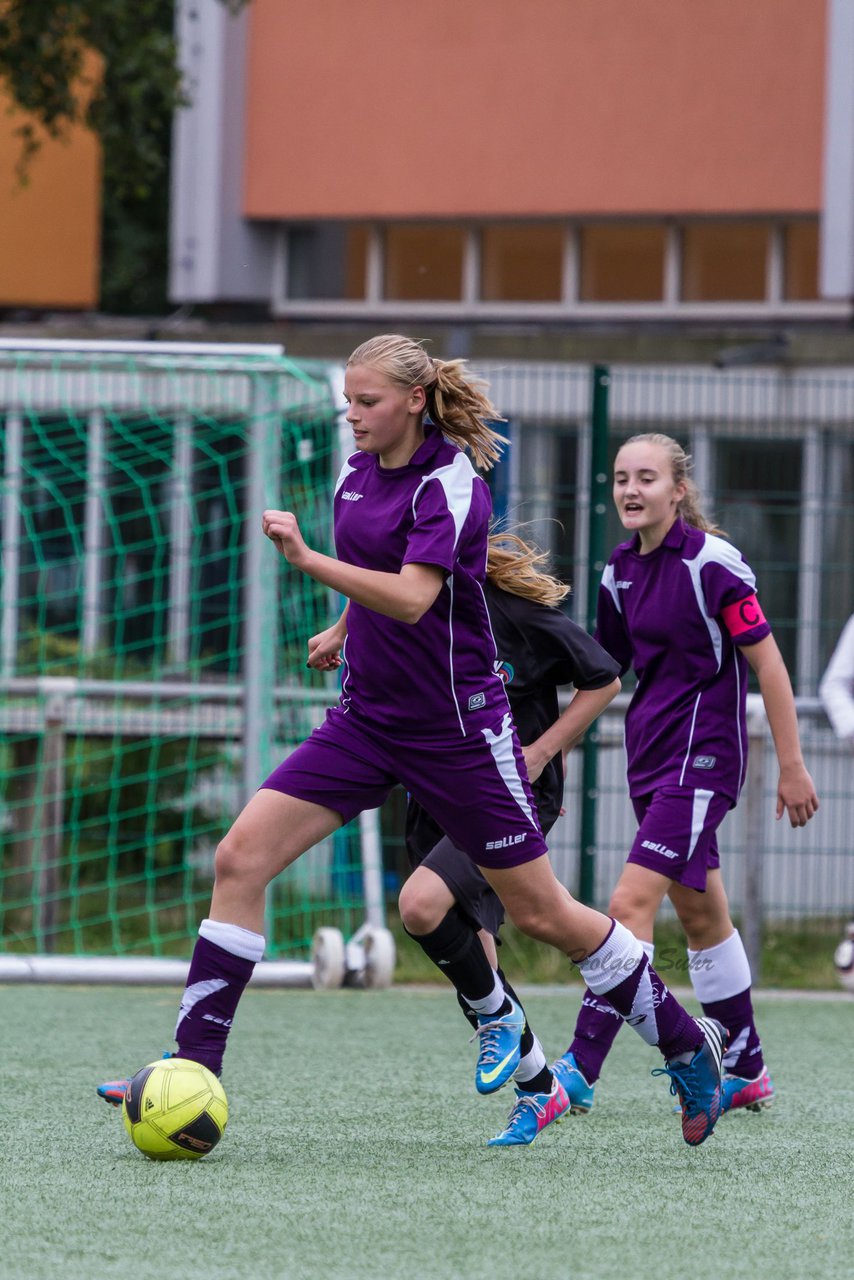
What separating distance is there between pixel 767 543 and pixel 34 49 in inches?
234

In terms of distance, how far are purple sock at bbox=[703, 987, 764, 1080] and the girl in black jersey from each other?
563 mm

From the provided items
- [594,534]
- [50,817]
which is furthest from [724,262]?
[50,817]

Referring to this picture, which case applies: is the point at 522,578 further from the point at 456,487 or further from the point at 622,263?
the point at 622,263

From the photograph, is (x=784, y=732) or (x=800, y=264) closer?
(x=784, y=732)

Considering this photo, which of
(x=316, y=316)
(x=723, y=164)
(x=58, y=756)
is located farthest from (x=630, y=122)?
(x=58, y=756)

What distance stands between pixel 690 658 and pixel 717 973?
0.84 metres

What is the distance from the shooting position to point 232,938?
4098mm

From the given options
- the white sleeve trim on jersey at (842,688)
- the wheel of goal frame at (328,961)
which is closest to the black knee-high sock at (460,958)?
the white sleeve trim on jersey at (842,688)

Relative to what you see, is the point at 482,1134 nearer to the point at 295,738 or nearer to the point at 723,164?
the point at 295,738

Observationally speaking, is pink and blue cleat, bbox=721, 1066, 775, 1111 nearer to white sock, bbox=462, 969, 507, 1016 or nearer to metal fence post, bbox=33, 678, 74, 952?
white sock, bbox=462, 969, 507, 1016

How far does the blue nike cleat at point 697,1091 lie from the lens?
167 inches

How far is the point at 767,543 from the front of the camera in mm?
8656

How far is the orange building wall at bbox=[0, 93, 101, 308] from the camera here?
15.3m

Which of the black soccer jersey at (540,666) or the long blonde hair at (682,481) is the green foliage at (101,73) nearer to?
the long blonde hair at (682,481)
